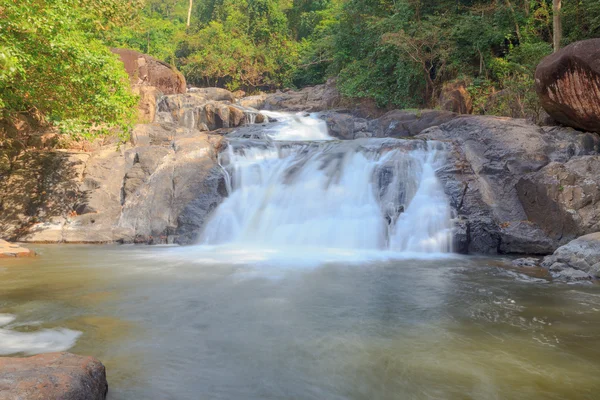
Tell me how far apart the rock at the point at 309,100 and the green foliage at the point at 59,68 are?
1223 cm

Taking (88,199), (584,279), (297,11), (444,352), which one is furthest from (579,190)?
(297,11)

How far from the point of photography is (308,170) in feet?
38.8

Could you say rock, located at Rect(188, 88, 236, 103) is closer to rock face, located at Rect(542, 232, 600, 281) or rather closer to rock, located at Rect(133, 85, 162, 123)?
rock, located at Rect(133, 85, 162, 123)

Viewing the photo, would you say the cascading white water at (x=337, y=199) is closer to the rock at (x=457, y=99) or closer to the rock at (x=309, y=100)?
the rock at (x=457, y=99)

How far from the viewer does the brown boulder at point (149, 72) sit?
20609 millimetres

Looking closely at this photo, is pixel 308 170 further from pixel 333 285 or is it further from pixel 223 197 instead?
pixel 333 285

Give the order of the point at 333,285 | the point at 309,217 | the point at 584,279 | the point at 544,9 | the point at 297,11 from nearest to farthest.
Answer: the point at 333,285 < the point at 584,279 < the point at 309,217 < the point at 544,9 < the point at 297,11

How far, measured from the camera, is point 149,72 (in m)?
21.2

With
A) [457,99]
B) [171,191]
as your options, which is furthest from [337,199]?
[457,99]

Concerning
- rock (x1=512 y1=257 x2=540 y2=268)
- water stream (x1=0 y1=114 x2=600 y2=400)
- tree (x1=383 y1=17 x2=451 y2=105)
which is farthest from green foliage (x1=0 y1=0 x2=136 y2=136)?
tree (x1=383 y1=17 x2=451 y2=105)

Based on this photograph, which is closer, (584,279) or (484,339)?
(484,339)

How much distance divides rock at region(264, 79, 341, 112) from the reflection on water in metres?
15.8

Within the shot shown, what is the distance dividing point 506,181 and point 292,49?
22564 millimetres

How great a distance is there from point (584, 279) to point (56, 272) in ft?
27.4
